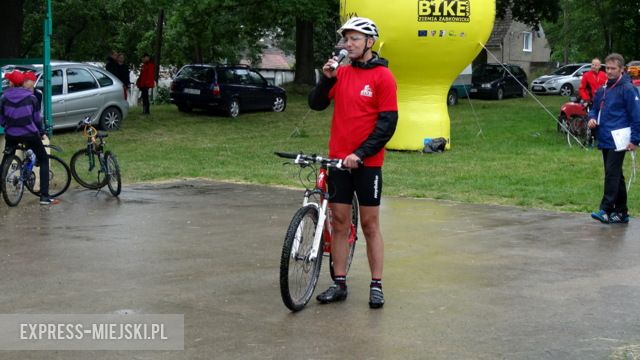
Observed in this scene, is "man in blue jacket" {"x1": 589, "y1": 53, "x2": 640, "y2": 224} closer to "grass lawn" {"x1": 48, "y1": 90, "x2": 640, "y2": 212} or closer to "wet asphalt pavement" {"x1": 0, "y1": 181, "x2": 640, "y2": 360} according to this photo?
"wet asphalt pavement" {"x1": 0, "y1": 181, "x2": 640, "y2": 360}

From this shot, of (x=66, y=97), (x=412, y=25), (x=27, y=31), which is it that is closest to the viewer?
(x=412, y=25)

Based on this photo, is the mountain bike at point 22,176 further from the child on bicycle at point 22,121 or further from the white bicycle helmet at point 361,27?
the white bicycle helmet at point 361,27

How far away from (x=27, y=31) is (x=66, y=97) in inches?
973

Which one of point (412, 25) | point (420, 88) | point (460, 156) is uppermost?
point (412, 25)

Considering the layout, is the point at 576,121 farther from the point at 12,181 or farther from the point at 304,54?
the point at 304,54

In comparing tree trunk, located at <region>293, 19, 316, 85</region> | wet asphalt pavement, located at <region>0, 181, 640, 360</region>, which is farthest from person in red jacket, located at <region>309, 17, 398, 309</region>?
tree trunk, located at <region>293, 19, 316, 85</region>

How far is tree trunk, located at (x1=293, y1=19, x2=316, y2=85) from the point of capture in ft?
121

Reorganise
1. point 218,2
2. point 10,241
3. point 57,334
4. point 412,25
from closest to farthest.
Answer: point 57,334
point 10,241
point 412,25
point 218,2

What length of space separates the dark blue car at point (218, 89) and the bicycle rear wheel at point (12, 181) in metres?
15.4

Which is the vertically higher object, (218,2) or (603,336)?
(218,2)

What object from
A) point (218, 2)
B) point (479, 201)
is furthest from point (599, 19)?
point (479, 201)

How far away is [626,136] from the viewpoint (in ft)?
34.9

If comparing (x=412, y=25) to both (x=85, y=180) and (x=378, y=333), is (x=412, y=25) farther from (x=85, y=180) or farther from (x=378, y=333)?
(x=378, y=333)

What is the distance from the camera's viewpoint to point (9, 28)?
892 inches
